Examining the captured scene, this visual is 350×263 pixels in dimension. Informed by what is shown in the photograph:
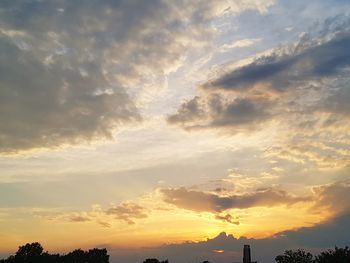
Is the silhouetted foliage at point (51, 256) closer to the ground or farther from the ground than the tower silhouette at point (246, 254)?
farther from the ground

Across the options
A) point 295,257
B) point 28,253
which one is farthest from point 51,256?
point 295,257

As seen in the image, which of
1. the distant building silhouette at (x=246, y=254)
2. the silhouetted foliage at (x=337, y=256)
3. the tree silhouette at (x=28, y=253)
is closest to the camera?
the distant building silhouette at (x=246, y=254)

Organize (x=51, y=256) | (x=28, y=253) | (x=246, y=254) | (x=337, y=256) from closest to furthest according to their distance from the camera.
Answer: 1. (x=246, y=254)
2. (x=337, y=256)
3. (x=28, y=253)
4. (x=51, y=256)

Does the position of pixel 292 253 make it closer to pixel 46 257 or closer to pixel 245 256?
pixel 245 256

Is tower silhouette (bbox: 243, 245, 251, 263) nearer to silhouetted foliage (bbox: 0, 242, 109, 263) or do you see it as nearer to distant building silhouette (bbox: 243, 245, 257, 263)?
distant building silhouette (bbox: 243, 245, 257, 263)

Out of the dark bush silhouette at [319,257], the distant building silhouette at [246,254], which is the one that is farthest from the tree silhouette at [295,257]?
the distant building silhouette at [246,254]

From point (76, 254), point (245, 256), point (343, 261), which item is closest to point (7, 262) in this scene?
point (76, 254)

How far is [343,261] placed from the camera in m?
69.6

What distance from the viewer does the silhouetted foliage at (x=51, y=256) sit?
133m

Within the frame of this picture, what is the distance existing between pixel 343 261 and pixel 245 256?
45.1 meters

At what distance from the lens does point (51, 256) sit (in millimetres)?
141375

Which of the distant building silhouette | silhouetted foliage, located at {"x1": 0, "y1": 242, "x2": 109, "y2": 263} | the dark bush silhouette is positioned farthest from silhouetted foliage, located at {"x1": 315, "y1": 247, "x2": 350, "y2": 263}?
silhouetted foliage, located at {"x1": 0, "y1": 242, "x2": 109, "y2": 263}

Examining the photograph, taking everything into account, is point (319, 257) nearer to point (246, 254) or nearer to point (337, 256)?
point (337, 256)

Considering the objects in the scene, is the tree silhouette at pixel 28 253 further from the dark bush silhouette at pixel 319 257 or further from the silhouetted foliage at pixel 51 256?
the dark bush silhouette at pixel 319 257
